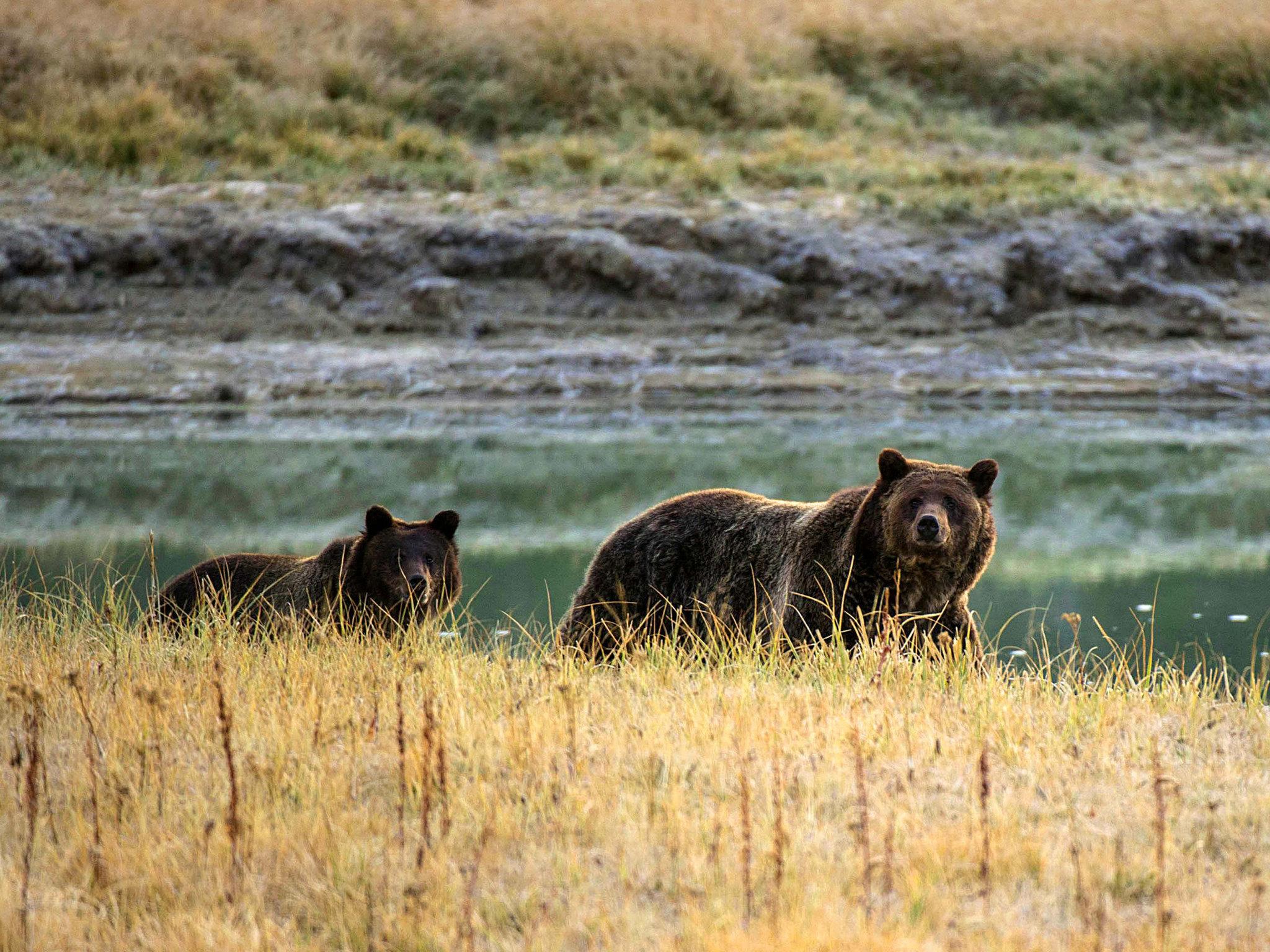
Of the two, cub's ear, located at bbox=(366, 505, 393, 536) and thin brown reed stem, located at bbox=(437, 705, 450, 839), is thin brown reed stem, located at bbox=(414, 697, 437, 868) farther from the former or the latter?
cub's ear, located at bbox=(366, 505, 393, 536)

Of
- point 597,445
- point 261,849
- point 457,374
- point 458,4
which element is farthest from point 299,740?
point 458,4

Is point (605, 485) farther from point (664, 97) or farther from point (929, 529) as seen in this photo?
point (664, 97)

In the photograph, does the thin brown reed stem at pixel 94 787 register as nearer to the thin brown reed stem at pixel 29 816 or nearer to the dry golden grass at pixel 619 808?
the dry golden grass at pixel 619 808

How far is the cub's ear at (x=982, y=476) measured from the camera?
242 inches

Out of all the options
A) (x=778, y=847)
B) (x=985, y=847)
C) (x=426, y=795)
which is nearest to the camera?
(x=778, y=847)

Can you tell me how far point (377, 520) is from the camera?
275 inches

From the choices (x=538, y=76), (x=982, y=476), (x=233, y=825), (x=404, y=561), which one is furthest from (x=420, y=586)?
(x=538, y=76)

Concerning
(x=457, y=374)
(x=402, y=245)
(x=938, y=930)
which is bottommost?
(x=938, y=930)

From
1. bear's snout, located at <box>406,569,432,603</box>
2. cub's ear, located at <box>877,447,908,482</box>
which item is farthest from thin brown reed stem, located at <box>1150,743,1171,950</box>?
bear's snout, located at <box>406,569,432,603</box>

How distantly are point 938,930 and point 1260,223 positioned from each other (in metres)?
16.9

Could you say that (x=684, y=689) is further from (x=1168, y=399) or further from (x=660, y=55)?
(x=660, y=55)

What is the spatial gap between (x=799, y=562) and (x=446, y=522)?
1.71 m

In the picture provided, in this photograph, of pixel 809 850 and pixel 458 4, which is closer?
pixel 809 850

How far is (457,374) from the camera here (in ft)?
51.8
